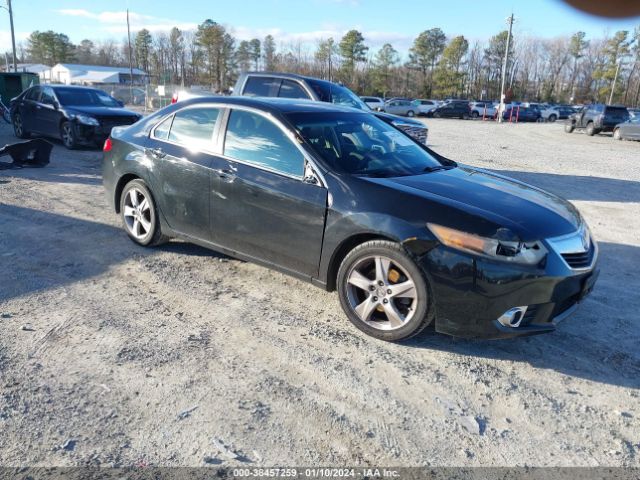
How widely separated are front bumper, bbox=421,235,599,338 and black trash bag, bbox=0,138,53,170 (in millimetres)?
8966

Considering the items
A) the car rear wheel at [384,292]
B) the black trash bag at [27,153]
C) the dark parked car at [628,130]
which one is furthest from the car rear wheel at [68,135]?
the dark parked car at [628,130]

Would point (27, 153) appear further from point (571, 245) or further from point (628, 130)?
point (628, 130)

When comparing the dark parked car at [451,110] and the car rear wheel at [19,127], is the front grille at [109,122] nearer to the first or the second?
the car rear wheel at [19,127]

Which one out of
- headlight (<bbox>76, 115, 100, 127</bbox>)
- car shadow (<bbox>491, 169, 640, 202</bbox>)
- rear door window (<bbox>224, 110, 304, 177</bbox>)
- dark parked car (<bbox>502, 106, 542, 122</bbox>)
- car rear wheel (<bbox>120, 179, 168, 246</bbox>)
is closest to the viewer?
rear door window (<bbox>224, 110, 304, 177</bbox>)

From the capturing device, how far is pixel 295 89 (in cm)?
1013

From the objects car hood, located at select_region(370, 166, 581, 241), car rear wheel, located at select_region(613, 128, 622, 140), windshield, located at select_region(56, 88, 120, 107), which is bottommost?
car rear wheel, located at select_region(613, 128, 622, 140)

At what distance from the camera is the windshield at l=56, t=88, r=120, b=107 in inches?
514

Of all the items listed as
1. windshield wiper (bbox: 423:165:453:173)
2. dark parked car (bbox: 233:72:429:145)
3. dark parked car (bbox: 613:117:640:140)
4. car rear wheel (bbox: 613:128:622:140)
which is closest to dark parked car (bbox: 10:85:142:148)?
dark parked car (bbox: 233:72:429:145)

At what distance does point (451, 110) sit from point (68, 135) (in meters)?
39.5

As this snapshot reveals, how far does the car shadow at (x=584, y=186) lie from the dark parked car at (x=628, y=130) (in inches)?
587

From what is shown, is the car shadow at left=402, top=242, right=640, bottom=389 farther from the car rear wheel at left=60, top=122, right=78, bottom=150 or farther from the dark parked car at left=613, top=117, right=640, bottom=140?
the dark parked car at left=613, top=117, right=640, bottom=140

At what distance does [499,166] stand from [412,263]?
1045 centimetres

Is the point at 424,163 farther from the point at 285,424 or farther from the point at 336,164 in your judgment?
the point at 285,424

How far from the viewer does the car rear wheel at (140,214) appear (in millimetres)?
5266
